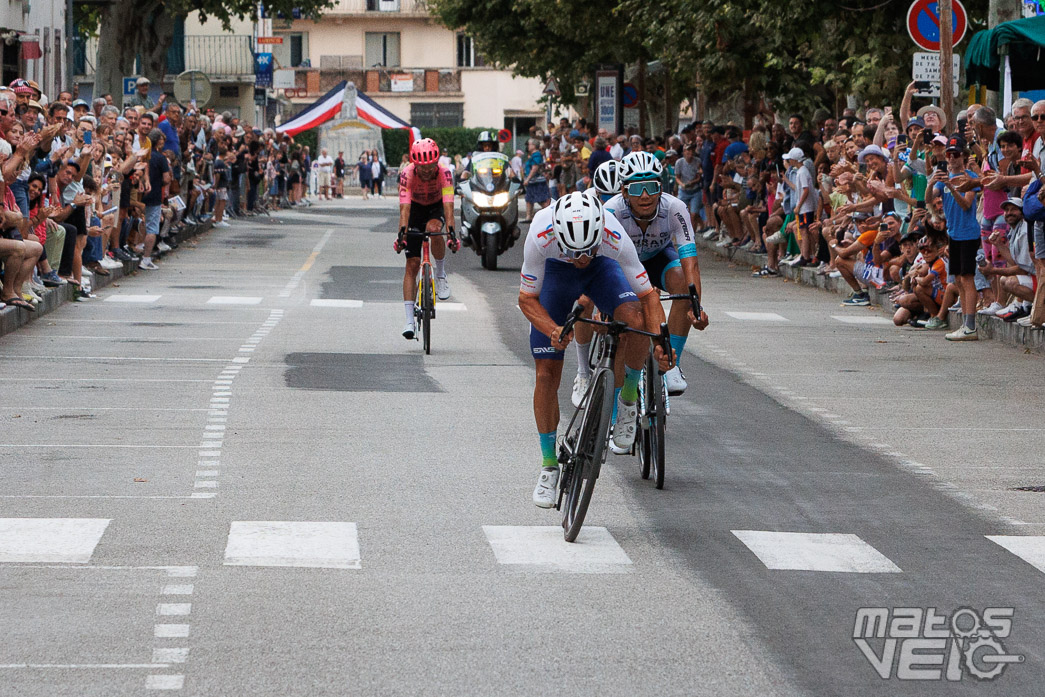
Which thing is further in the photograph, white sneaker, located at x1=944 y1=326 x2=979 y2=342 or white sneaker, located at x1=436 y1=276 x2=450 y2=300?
white sneaker, located at x1=944 y1=326 x2=979 y2=342

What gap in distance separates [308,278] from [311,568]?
18.9 m

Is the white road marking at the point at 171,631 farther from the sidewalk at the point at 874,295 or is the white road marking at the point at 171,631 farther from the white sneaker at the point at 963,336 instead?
the white sneaker at the point at 963,336

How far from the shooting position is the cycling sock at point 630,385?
33.4ft

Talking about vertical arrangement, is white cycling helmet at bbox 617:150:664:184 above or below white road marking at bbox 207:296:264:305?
above

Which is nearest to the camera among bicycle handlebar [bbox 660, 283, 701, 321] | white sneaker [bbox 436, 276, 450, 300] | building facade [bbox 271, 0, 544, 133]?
bicycle handlebar [bbox 660, 283, 701, 321]

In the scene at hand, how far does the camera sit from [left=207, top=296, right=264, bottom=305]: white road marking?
22.3 metres

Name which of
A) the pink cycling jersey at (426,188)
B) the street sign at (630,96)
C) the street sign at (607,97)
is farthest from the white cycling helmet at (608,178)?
the street sign at (630,96)

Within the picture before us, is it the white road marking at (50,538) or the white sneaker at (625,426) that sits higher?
the white sneaker at (625,426)

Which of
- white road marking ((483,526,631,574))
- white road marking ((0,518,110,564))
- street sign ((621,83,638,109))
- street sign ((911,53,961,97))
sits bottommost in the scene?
white road marking ((483,526,631,574))

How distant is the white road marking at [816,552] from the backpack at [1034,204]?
902 centimetres

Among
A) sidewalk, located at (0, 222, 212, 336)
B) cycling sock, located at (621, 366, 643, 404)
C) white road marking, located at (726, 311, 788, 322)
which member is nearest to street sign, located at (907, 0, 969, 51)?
white road marking, located at (726, 311, 788, 322)

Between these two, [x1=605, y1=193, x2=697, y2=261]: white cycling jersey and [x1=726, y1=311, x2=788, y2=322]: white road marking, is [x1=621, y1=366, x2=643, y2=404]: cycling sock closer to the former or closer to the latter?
[x1=605, y1=193, x2=697, y2=261]: white cycling jersey

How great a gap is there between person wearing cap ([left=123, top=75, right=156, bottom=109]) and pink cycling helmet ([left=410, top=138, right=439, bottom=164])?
707 inches

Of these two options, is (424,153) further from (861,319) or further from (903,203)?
(903,203)
